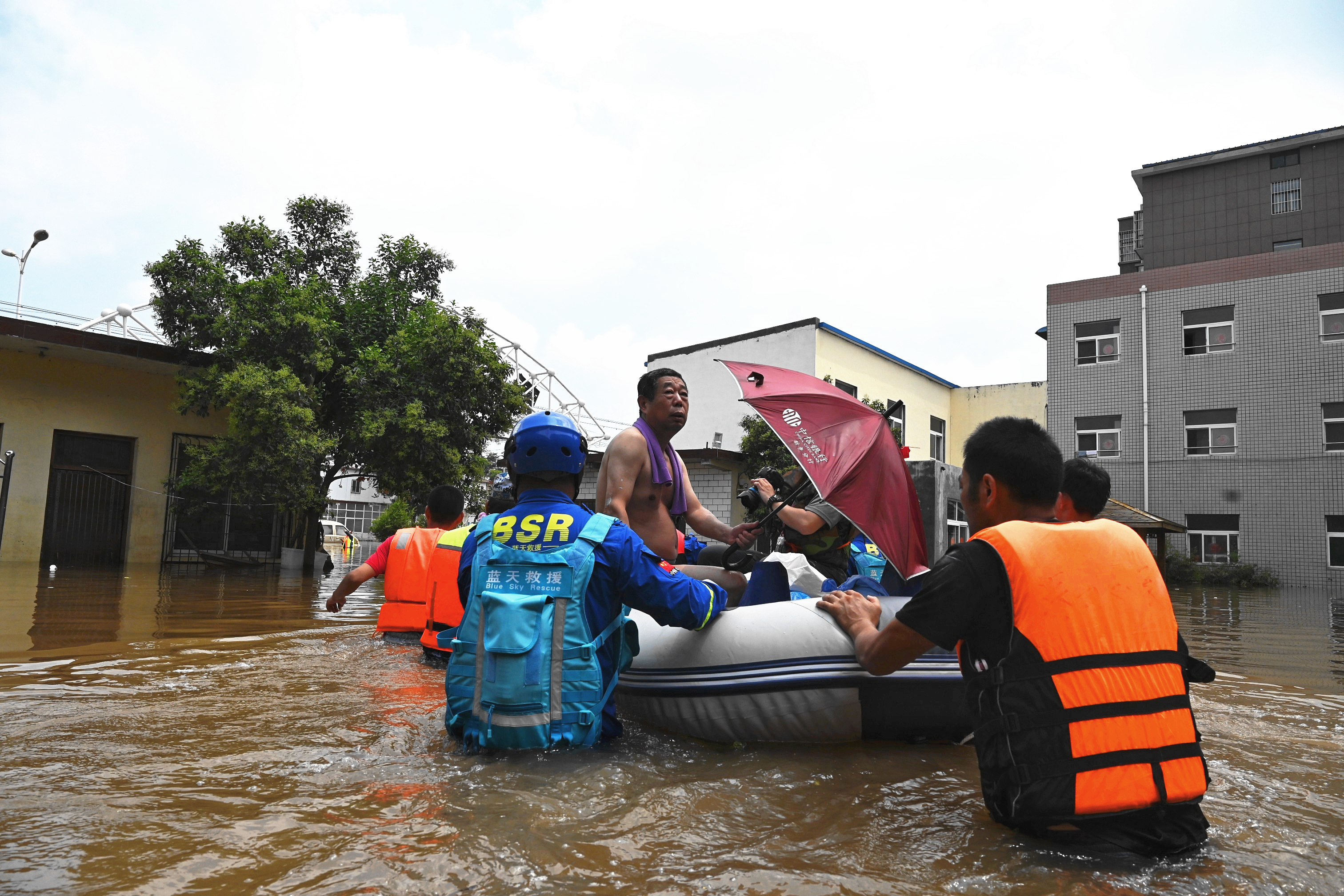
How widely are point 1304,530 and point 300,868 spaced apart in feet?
76.1

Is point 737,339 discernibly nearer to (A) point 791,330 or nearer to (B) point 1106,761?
(A) point 791,330

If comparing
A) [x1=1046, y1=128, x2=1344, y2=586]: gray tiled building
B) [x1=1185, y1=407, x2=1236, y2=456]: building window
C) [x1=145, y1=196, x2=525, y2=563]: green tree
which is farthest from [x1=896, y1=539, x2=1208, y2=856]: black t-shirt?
[x1=1185, y1=407, x2=1236, y2=456]: building window

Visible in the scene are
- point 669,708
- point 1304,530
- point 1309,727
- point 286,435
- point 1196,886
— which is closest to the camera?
point 1196,886

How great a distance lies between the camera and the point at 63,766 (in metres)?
2.76

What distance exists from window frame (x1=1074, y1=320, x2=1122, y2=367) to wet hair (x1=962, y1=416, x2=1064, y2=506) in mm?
23185

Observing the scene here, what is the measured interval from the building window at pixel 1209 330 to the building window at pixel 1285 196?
22.2ft

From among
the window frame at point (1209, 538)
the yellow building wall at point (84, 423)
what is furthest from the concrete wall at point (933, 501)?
the yellow building wall at point (84, 423)

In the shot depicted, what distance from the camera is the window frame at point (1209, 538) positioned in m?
19.6

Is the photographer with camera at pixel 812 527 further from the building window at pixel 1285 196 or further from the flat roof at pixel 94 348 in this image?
the building window at pixel 1285 196

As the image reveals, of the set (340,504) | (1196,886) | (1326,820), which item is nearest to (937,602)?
(1196,886)

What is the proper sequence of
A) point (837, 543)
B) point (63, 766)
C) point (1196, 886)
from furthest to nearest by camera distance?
point (837, 543)
point (63, 766)
point (1196, 886)

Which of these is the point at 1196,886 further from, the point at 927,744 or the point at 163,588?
the point at 163,588

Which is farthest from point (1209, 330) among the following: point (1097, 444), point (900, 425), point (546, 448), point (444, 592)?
point (546, 448)

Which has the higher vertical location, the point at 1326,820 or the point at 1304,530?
the point at 1304,530
